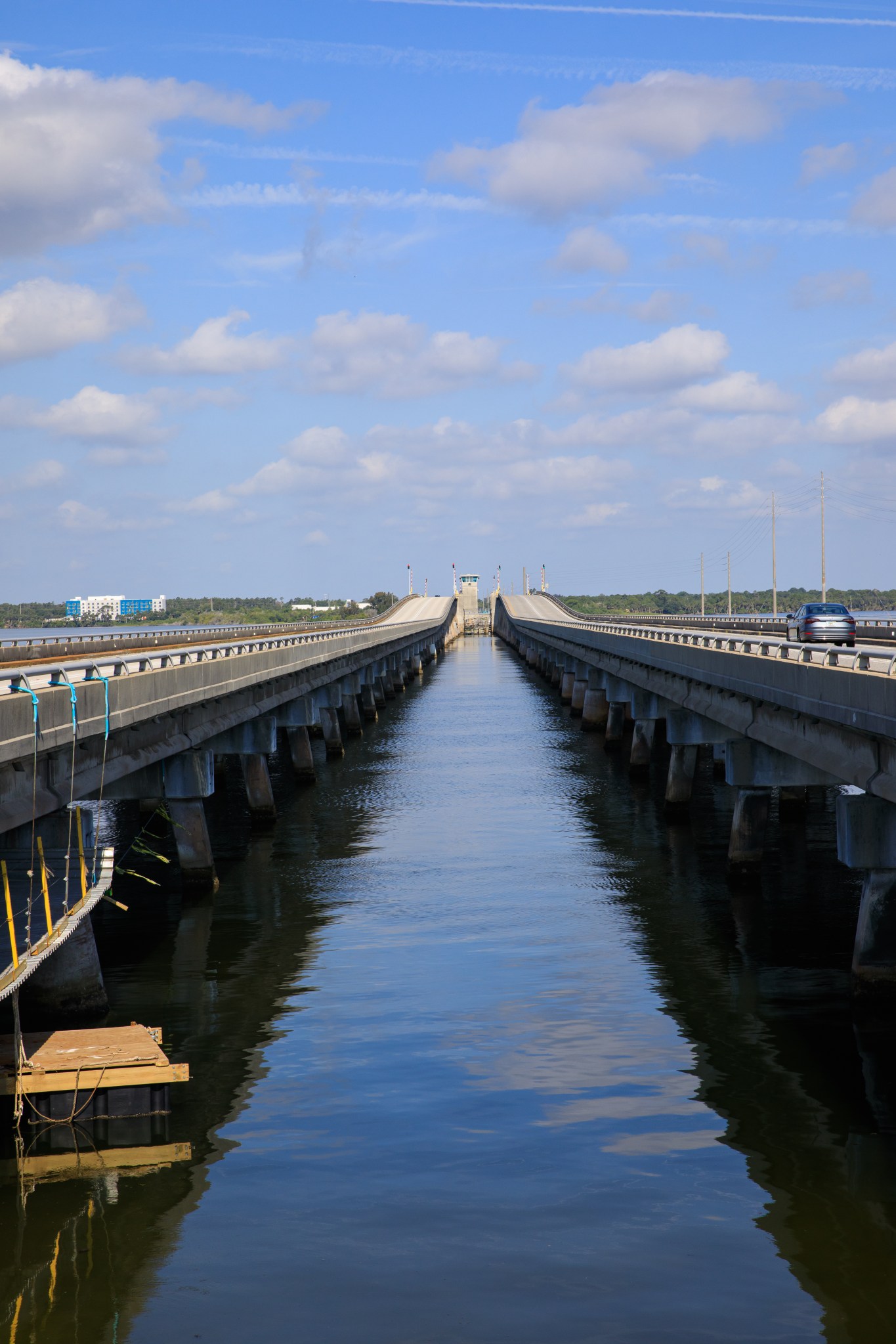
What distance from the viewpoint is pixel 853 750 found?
19.4m

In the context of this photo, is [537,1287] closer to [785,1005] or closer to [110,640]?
[785,1005]

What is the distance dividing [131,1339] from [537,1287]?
333 centimetres

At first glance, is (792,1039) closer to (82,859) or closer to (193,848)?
(82,859)

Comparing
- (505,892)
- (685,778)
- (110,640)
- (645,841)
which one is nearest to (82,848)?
(505,892)

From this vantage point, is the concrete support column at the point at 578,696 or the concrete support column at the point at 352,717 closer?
the concrete support column at the point at 352,717


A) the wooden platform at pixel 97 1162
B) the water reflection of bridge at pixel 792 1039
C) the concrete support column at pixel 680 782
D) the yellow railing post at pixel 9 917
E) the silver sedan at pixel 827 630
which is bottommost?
the water reflection of bridge at pixel 792 1039

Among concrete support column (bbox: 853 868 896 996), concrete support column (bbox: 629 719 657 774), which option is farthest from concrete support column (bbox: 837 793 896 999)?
concrete support column (bbox: 629 719 657 774)

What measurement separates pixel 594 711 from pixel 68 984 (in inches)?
2082

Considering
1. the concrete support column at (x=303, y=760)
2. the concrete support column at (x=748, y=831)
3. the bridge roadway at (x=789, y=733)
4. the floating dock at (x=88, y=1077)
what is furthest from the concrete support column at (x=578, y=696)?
the floating dock at (x=88, y=1077)

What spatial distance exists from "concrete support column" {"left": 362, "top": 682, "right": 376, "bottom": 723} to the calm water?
48.4m

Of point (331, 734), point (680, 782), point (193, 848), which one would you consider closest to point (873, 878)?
point (193, 848)

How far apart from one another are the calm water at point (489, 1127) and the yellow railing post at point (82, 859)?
2530mm

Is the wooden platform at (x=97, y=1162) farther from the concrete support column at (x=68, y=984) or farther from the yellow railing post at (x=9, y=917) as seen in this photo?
the concrete support column at (x=68, y=984)

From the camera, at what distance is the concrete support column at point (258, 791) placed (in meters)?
38.7
